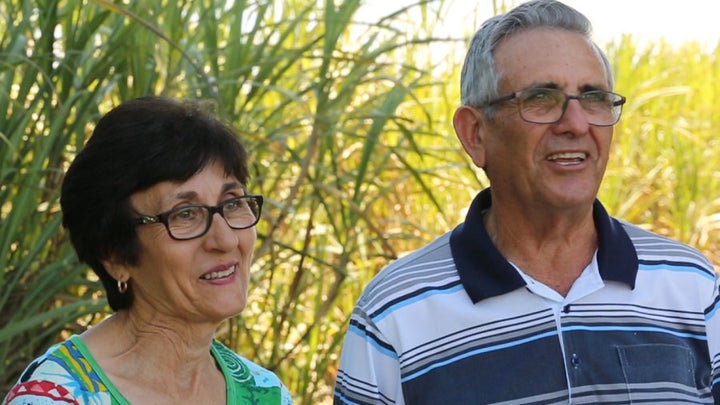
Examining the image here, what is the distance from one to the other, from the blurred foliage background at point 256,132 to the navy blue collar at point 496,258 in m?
0.68

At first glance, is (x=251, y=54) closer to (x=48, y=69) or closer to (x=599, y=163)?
(x=48, y=69)

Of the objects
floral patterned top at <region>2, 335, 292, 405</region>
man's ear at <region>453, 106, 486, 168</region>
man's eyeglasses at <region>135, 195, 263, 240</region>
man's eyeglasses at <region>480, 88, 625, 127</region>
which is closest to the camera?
floral patterned top at <region>2, 335, 292, 405</region>

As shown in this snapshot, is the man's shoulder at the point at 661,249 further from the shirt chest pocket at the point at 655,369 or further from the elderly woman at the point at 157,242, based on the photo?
the elderly woman at the point at 157,242

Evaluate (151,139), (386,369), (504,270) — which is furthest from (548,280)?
(151,139)

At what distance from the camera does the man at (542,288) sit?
2445 millimetres

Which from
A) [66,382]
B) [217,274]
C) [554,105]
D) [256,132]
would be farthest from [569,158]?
[256,132]

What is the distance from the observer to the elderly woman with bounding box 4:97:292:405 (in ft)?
7.83

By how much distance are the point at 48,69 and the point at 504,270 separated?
1.44 m

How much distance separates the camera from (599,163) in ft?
8.21

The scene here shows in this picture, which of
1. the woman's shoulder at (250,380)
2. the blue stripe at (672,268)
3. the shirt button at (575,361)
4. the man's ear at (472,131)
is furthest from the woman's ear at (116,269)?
the blue stripe at (672,268)

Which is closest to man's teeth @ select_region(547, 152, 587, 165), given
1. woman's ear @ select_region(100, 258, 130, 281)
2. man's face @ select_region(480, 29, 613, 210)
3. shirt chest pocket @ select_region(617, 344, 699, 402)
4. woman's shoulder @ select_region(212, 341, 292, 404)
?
man's face @ select_region(480, 29, 613, 210)

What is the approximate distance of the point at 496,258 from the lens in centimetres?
253

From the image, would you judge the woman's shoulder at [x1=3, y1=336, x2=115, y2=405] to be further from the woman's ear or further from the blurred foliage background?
the blurred foliage background

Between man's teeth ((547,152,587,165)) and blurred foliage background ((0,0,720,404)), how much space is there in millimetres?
821
